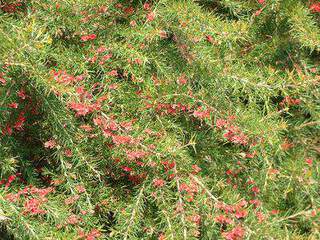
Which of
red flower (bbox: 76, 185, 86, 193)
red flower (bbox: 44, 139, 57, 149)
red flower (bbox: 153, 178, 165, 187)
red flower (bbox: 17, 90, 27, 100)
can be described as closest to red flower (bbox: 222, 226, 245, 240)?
red flower (bbox: 153, 178, 165, 187)

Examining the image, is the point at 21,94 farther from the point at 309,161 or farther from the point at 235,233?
the point at 309,161

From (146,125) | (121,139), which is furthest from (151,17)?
(121,139)

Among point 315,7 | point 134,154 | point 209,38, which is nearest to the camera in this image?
point 134,154

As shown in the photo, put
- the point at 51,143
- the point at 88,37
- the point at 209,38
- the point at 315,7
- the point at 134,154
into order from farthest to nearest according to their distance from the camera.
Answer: the point at 315,7, the point at 209,38, the point at 88,37, the point at 51,143, the point at 134,154

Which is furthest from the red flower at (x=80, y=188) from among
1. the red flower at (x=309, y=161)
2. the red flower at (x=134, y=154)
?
the red flower at (x=309, y=161)

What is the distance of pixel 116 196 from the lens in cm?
156

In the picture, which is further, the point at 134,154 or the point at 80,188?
the point at 80,188

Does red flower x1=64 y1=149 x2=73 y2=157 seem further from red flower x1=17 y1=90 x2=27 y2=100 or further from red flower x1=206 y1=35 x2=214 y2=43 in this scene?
red flower x1=206 y1=35 x2=214 y2=43

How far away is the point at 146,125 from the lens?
1460 millimetres

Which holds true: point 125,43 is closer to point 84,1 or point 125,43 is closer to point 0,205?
point 84,1

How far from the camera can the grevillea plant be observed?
134 centimetres

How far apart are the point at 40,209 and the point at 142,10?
81 cm

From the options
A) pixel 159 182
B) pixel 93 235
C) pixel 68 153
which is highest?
pixel 159 182

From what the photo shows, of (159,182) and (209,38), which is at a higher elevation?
(209,38)
